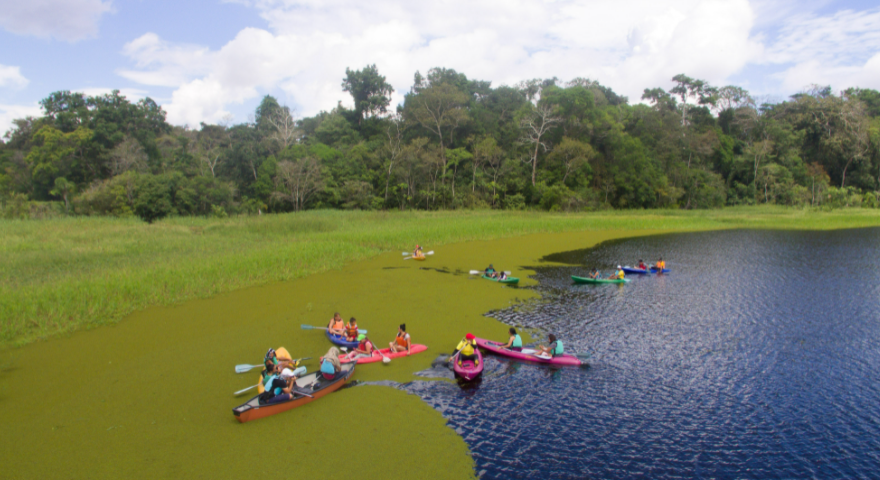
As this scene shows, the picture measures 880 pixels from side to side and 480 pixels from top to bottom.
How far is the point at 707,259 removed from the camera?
24.8 metres

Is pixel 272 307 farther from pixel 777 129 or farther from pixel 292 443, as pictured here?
pixel 777 129

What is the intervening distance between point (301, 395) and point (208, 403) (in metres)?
1.76

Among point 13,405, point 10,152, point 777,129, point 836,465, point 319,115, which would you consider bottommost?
point 836,465

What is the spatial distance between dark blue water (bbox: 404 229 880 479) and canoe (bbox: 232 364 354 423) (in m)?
1.50

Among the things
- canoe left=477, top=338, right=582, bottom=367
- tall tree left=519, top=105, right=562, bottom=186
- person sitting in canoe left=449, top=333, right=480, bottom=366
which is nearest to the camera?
person sitting in canoe left=449, top=333, right=480, bottom=366

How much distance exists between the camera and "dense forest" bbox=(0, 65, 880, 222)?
41.5m

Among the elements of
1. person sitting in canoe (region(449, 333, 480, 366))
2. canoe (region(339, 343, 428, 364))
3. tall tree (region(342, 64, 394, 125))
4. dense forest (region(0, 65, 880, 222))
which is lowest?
canoe (region(339, 343, 428, 364))

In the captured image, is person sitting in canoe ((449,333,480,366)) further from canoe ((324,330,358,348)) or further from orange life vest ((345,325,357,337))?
orange life vest ((345,325,357,337))

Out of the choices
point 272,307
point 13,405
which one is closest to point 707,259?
point 272,307

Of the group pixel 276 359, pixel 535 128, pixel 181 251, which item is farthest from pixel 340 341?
pixel 535 128

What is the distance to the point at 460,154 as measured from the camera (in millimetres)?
49125

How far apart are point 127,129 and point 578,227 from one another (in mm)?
43411

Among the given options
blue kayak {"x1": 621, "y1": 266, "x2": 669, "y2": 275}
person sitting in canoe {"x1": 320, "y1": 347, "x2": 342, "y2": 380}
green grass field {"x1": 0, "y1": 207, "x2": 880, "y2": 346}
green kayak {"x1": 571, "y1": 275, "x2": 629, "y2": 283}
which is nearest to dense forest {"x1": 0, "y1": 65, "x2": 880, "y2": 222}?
green grass field {"x1": 0, "y1": 207, "x2": 880, "y2": 346}

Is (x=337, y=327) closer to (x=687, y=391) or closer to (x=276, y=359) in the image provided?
(x=276, y=359)
